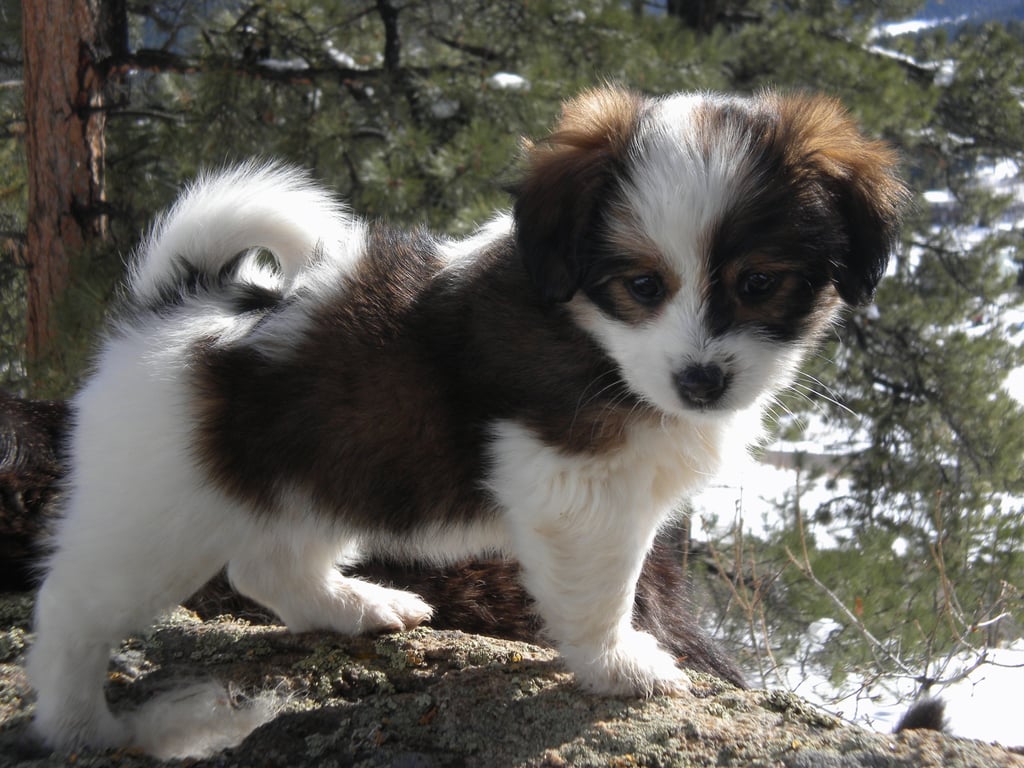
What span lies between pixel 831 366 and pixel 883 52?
2289 millimetres

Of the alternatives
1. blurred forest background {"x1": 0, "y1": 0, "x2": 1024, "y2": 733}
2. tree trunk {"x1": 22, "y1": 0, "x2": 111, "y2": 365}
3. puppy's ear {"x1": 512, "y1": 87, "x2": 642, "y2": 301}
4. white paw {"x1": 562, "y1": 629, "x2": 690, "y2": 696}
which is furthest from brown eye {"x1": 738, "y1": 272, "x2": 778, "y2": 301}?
tree trunk {"x1": 22, "y1": 0, "x2": 111, "y2": 365}

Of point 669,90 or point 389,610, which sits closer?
point 389,610

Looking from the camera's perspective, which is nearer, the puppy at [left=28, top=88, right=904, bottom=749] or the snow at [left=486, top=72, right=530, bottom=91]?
the puppy at [left=28, top=88, right=904, bottom=749]

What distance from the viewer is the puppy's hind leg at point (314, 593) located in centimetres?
290

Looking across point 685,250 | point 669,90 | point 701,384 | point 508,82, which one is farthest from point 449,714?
point 508,82

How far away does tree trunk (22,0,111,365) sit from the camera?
215 inches

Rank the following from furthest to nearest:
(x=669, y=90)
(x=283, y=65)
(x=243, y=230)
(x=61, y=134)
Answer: (x=283, y=65), (x=61, y=134), (x=669, y=90), (x=243, y=230)

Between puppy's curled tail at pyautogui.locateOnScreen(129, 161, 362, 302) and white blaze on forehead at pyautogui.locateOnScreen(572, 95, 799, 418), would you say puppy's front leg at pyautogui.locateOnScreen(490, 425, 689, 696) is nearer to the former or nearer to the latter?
white blaze on forehead at pyautogui.locateOnScreen(572, 95, 799, 418)

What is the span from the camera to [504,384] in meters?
2.49

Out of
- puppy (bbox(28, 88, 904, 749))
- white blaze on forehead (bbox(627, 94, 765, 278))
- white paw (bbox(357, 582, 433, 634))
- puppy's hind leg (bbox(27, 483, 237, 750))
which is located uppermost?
white blaze on forehead (bbox(627, 94, 765, 278))


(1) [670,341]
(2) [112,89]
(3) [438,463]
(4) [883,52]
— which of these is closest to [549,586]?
(3) [438,463]

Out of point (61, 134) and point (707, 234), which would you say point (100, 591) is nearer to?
point (707, 234)

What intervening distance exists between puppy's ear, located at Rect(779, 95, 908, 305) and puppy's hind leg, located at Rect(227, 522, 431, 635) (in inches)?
62.2

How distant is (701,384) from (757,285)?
0.93ft
